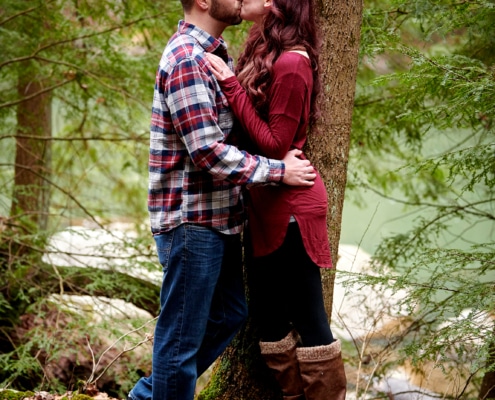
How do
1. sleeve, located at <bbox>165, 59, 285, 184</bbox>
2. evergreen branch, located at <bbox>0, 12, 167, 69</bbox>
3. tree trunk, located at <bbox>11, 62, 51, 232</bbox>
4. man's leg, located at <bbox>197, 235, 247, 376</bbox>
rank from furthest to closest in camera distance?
tree trunk, located at <bbox>11, 62, 51, 232</bbox> → evergreen branch, located at <bbox>0, 12, 167, 69</bbox> → man's leg, located at <bbox>197, 235, 247, 376</bbox> → sleeve, located at <bbox>165, 59, 285, 184</bbox>

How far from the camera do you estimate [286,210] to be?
2342 mm

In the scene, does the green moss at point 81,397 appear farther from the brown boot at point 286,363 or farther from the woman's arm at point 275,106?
the woman's arm at point 275,106

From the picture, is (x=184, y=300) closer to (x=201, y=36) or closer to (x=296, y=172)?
(x=296, y=172)

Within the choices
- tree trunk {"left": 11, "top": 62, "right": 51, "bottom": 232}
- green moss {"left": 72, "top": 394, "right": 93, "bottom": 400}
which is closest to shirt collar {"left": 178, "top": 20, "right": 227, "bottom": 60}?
green moss {"left": 72, "top": 394, "right": 93, "bottom": 400}

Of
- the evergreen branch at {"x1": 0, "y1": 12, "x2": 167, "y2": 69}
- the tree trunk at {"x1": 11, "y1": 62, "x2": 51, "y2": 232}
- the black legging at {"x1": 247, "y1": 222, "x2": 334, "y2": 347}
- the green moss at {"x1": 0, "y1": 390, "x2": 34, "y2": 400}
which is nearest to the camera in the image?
the black legging at {"x1": 247, "y1": 222, "x2": 334, "y2": 347}

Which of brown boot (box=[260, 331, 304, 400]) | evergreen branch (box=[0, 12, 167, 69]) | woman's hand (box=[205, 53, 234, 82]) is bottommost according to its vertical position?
brown boot (box=[260, 331, 304, 400])

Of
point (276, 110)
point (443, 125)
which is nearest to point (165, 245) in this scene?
point (276, 110)

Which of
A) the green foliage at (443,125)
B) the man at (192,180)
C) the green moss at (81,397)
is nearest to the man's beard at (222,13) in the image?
the man at (192,180)

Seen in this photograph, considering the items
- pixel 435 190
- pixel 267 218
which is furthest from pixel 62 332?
pixel 435 190

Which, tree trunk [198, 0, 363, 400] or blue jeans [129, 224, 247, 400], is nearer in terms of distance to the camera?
blue jeans [129, 224, 247, 400]

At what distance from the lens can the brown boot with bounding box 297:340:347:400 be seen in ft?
8.07

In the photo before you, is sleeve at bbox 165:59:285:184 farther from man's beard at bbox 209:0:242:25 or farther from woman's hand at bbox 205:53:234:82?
man's beard at bbox 209:0:242:25

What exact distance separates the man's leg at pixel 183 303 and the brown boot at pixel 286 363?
1.14 feet

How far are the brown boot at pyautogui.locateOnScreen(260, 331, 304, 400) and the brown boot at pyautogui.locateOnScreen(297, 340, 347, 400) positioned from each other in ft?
0.20
